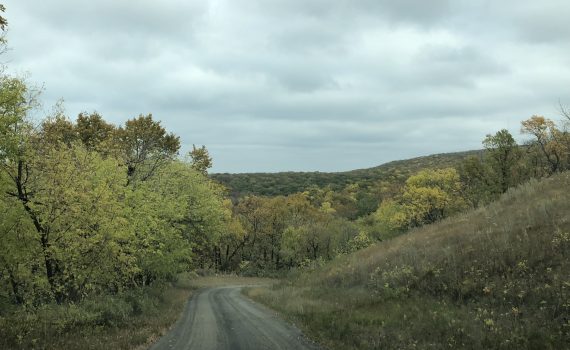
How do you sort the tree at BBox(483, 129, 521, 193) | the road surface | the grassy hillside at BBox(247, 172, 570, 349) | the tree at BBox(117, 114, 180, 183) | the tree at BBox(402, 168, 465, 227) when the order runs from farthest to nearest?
the tree at BBox(402, 168, 465, 227) < the tree at BBox(483, 129, 521, 193) < the tree at BBox(117, 114, 180, 183) < the road surface < the grassy hillside at BBox(247, 172, 570, 349)

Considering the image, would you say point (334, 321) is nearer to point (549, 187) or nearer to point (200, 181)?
point (549, 187)

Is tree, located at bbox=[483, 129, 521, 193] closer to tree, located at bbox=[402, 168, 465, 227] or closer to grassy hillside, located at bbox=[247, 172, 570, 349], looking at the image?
tree, located at bbox=[402, 168, 465, 227]

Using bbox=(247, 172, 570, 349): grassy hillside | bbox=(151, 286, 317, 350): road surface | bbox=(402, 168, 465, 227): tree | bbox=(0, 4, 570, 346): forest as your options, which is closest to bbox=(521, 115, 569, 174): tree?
bbox=(0, 4, 570, 346): forest

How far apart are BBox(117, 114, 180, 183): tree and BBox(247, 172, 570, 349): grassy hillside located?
1651 cm

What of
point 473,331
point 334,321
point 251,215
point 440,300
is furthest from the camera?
point 251,215

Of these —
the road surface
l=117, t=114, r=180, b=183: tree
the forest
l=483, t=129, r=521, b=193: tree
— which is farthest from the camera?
l=483, t=129, r=521, b=193: tree

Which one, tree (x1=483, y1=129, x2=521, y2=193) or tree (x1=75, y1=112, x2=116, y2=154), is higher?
tree (x1=75, y1=112, x2=116, y2=154)

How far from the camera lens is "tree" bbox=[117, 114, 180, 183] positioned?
33.4 meters

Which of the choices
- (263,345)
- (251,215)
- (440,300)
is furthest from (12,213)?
(251,215)

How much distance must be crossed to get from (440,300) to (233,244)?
7303 centimetres

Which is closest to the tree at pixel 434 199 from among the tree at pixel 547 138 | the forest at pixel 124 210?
the forest at pixel 124 210

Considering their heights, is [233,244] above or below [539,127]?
below

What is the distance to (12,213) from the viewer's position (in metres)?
17.7

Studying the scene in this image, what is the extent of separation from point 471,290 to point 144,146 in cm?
3078
